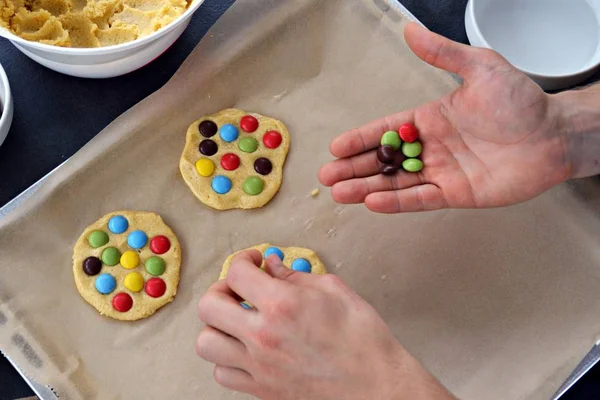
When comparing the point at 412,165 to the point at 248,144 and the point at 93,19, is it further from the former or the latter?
the point at 93,19

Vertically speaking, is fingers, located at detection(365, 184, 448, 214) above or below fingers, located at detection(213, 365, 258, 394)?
above

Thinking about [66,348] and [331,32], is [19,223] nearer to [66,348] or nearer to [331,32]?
[66,348]

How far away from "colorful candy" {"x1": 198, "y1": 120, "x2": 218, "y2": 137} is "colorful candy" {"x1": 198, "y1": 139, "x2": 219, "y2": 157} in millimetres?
13

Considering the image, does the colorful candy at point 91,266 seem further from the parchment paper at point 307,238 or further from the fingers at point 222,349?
the fingers at point 222,349

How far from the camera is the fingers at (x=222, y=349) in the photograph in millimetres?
923

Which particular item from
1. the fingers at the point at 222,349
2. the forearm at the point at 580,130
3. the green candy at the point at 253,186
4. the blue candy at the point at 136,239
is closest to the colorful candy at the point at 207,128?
the green candy at the point at 253,186

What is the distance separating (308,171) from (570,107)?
47cm

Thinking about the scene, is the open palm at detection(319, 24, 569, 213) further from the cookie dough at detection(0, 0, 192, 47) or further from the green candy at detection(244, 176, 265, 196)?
the cookie dough at detection(0, 0, 192, 47)

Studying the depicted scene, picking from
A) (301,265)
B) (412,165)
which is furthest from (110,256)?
(412,165)

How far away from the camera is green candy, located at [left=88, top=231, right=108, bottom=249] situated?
1162 mm

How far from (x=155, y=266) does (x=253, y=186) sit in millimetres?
224

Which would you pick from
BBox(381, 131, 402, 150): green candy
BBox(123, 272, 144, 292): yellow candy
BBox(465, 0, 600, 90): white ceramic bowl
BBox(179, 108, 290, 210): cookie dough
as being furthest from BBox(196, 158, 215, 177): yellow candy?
BBox(465, 0, 600, 90): white ceramic bowl

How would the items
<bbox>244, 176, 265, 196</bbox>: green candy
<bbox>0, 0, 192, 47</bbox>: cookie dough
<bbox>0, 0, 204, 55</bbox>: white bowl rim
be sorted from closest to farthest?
<bbox>0, 0, 204, 55</bbox>: white bowl rim < <bbox>0, 0, 192, 47</bbox>: cookie dough < <bbox>244, 176, 265, 196</bbox>: green candy

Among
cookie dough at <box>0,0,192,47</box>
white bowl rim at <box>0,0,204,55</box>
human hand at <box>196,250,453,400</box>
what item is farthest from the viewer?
cookie dough at <box>0,0,192,47</box>
